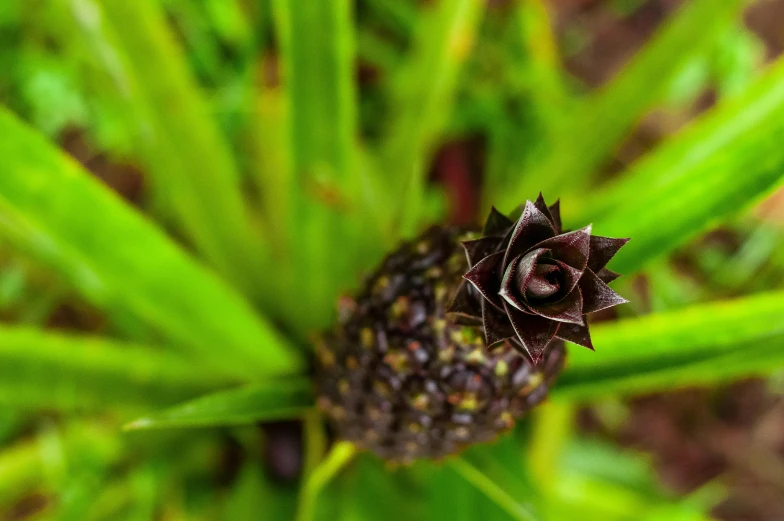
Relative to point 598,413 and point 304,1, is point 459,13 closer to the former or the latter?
point 304,1

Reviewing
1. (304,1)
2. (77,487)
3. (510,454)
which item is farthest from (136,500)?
(304,1)

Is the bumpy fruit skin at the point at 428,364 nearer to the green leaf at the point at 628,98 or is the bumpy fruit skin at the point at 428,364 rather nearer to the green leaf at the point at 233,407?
the green leaf at the point at 233,407

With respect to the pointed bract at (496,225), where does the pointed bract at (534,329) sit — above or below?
below

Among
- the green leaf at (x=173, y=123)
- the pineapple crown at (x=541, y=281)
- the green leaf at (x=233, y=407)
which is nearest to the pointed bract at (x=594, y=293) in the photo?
the pineapple crown at (x=541, y=281)

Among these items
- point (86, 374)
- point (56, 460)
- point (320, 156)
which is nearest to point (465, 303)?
point (320, 156)

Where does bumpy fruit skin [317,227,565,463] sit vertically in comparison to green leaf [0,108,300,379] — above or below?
below

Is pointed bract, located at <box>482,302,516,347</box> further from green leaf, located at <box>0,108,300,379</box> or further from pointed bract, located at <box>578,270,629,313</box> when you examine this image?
green leaf, located at <box>0,108,300,379</box>

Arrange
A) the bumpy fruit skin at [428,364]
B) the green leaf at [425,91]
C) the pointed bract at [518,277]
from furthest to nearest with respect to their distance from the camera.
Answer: the green leaf at [425,91] < the bumpy fruit skin at [428,364] < the pointed bract at [518,277]

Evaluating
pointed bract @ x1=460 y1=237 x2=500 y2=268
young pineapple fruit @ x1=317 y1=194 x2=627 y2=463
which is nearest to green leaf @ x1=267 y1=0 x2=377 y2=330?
young pineapple fruit @ x1=317 y1=194 x2=627 y2=463
